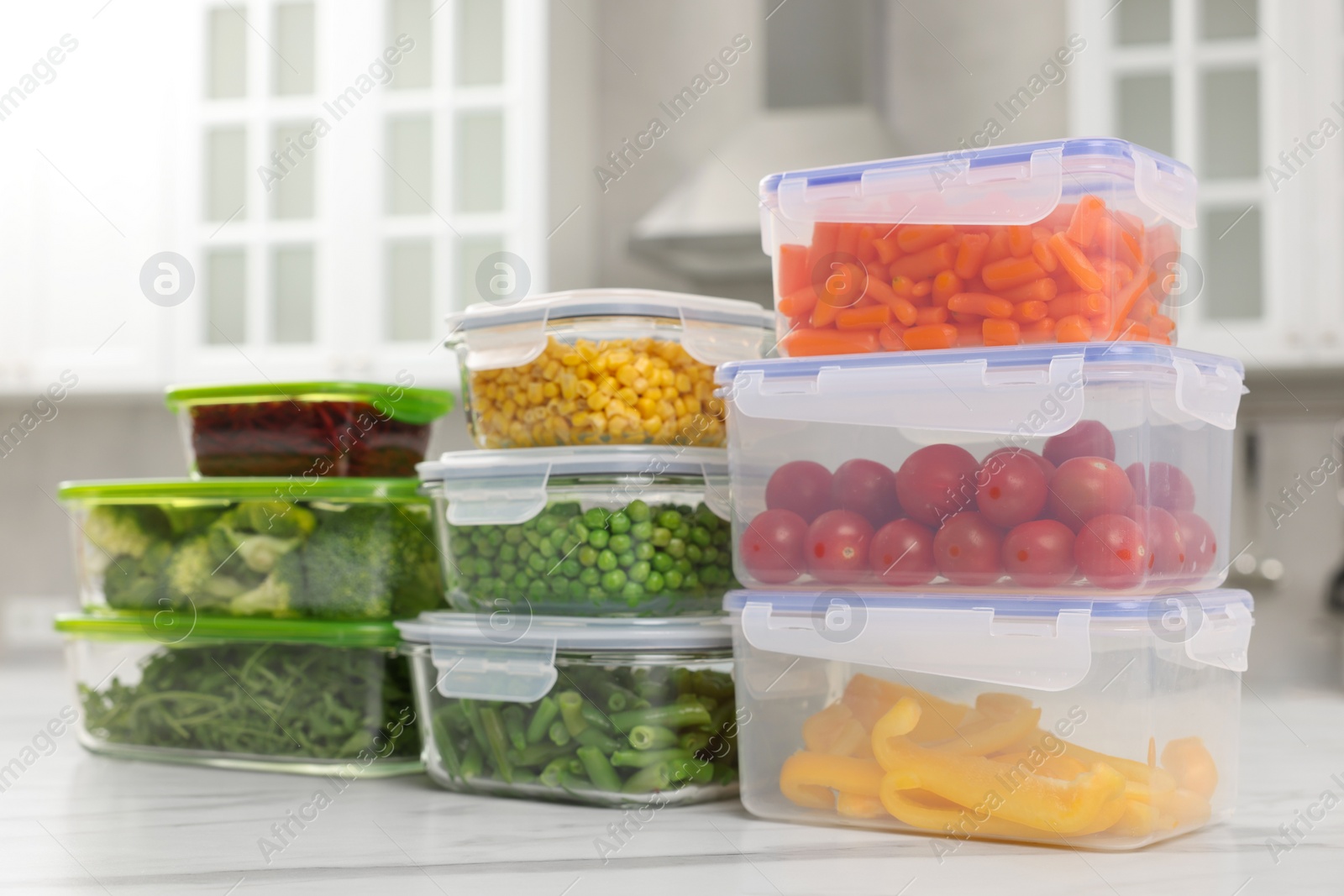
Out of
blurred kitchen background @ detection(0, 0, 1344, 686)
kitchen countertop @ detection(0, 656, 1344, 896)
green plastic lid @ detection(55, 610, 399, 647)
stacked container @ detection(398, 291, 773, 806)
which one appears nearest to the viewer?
kitchen countertop @ detection(0, 656, 1344, 896)

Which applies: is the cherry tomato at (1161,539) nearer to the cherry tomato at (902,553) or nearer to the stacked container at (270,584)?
the cherry tomato at (902,553)

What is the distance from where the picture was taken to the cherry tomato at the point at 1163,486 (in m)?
0.84

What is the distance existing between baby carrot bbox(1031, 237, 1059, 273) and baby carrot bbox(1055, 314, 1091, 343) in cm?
3

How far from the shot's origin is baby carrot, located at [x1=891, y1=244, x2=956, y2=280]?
898 mm

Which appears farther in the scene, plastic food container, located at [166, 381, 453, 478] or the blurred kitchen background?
the blurred kitchen background

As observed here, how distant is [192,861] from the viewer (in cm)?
86

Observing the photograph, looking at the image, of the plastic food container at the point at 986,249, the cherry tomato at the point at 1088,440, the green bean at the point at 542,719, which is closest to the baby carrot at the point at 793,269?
the plastic food container at the point at 986,249

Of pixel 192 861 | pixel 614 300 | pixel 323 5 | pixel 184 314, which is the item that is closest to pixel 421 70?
pixel 323 5

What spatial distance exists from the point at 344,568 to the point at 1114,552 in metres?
0.64

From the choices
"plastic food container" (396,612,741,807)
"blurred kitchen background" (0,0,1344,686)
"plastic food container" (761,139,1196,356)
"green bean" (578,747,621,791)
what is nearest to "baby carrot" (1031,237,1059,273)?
"plastic food container" (761,139,1196,356)

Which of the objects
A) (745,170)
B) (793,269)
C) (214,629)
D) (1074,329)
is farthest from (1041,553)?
(745,170)

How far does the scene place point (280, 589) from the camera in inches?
45.6

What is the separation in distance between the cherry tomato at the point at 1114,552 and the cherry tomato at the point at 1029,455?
4 centimetres

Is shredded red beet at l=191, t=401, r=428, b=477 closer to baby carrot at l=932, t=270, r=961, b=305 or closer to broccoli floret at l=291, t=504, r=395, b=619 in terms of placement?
broccoli floret at l=291, t=504, r=395, b=619
